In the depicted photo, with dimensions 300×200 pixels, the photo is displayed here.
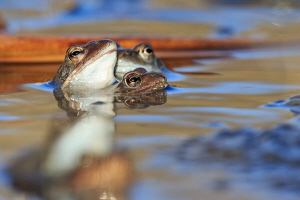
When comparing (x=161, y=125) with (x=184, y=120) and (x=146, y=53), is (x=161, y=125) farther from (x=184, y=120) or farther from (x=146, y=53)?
(x=146, y=53)

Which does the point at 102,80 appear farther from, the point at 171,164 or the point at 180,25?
the point at 180,25

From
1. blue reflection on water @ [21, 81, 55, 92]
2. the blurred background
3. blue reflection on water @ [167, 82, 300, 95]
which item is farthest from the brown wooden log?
the blurred background

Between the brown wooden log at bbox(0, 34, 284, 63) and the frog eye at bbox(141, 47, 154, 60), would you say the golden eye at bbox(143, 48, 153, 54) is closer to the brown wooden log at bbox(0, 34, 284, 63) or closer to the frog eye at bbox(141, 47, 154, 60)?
the frog eye at bbox(141, 47, 154, 60)

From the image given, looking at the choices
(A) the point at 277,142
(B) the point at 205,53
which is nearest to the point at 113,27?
(B) the point at 205,53

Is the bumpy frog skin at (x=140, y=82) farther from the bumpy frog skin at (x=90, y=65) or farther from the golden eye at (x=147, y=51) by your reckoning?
the golden eye at (x=147, y=51)

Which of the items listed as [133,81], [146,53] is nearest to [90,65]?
[133,81]

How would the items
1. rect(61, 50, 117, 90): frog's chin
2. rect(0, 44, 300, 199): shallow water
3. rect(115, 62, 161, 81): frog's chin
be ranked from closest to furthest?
rect(0, 44, 300, 199): shallow water → rect(61, 50, 117, 90): frog's chin → rect(115, 62, 161, 81): frog's chin
